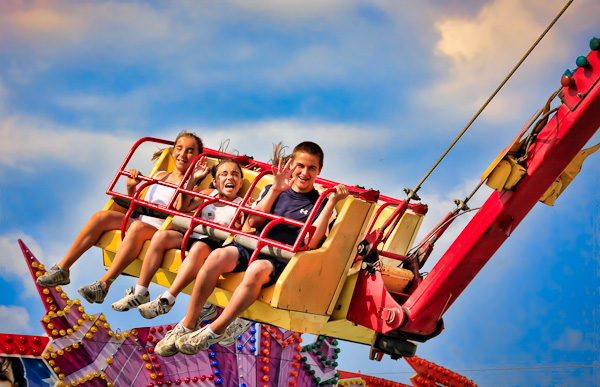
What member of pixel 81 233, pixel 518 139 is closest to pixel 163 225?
pixel 81 233

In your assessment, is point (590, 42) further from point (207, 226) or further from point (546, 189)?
point (207, 226)

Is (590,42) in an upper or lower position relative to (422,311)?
upper

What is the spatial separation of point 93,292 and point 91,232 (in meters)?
0.53

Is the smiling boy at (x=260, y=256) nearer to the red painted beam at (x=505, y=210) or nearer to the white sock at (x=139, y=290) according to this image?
the white sock at (x=139, y=290)

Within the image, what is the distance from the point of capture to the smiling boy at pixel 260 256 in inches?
157

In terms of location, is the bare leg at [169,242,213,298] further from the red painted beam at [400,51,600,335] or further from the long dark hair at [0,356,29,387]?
the long dark hair at [0,356,29,387]

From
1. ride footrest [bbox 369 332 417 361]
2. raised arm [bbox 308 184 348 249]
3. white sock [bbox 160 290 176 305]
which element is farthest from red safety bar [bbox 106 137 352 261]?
ride footrest [bbox 369 332 417 361]

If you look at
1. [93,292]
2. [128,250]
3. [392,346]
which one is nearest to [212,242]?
[128,250]

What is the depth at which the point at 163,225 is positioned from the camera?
4820mm

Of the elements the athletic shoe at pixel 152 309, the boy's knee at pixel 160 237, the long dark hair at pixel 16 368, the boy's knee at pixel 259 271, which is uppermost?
the boy's knee at pixel 160 237

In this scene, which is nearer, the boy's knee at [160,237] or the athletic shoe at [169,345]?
the athletic shoe at [169,345]

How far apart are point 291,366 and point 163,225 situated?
259 centimetres

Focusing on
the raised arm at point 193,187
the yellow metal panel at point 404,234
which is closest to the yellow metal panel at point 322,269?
the yellow metal panel at point 404,234

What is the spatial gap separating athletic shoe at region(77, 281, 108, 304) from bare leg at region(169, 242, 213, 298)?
68 centimetres
